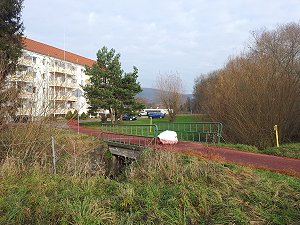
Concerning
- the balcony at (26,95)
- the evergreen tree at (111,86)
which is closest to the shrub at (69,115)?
→ the balcony at (26,95)

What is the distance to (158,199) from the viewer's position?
5020 mm

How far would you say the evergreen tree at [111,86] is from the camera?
28.8m

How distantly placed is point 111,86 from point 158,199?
25444mm

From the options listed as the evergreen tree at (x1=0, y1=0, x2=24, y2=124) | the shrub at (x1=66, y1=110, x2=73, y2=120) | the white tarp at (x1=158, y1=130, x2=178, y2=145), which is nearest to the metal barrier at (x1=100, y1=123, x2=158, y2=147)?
the white tarp at (x1=158, y1=130, x2=178, y2=145)

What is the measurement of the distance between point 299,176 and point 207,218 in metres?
4.03

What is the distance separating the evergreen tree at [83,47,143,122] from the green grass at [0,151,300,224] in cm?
2225

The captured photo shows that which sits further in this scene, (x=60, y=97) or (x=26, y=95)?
(x=60, y=97)

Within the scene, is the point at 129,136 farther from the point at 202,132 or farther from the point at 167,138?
the point at 202,132

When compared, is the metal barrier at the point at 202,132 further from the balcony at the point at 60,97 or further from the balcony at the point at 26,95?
the balcony at the point at 26,95

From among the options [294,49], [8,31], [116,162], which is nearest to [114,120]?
[8,31]

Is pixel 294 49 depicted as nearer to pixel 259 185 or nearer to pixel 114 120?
pixel 114 120

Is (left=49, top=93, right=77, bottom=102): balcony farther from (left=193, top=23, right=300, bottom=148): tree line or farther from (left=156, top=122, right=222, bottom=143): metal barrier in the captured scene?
(left=193, top=23, right=300, bottom=148): tree line

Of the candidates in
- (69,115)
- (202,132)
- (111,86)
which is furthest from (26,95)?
(111,86)

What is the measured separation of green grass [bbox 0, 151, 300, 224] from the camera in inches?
165
